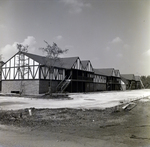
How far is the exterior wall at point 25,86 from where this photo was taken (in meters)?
24.3

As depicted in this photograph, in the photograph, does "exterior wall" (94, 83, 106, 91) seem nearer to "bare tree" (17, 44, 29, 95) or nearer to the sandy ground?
"bare tree" (17, 44, 29, 95)

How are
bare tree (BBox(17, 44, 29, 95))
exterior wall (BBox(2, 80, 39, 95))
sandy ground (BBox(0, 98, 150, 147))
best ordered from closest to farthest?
1. sandy ground (BBox(0, 98, 150, 147))
2. exterior wall (BBox(2, 80, 39, 95))
3. bare tree (BBox(17, 44, 29, 95))

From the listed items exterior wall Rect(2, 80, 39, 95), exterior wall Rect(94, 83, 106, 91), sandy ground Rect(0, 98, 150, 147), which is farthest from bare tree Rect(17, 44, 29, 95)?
sandy ground Rect(0, 98, 150, 147)

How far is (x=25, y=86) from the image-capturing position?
25328 millimetres

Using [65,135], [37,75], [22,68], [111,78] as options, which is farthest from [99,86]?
[65,135]

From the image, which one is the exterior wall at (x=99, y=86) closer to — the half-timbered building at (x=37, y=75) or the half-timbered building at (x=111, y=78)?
the half-timbered building at (x=111, y=78)

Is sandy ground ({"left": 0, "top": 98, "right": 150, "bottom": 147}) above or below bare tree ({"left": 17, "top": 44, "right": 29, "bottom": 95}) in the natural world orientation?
below

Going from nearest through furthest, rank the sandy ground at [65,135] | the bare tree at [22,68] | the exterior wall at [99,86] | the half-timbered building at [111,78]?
the sandy ground at [65,135] → the bare tree at [22,68] → the exterior wall at [99,86] → the half-timbered building at [111,78]

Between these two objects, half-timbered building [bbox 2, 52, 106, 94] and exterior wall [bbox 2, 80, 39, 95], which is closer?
exterior wall [bbox 2, 80, 39, 95]

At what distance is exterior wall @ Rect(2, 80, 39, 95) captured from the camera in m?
24.3

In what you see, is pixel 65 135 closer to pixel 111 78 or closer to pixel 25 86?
pixel 25 86

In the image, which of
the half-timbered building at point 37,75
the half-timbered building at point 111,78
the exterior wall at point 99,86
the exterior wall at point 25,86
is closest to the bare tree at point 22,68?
the half-timbered building at point 37,75

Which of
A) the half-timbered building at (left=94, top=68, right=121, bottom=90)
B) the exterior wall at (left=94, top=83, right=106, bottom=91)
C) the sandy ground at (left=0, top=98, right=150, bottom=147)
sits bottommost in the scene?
the sandy ground at (left=0, top=98, right=150, bottom=147)

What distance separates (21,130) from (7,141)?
1.26 m
